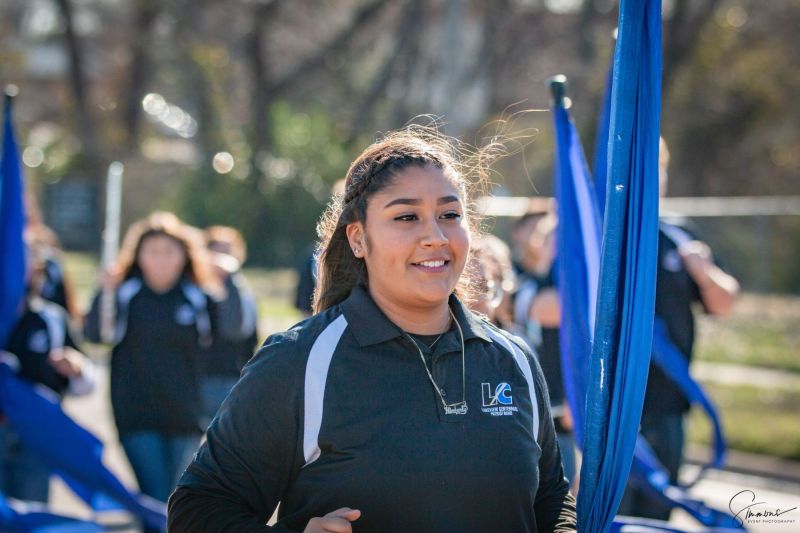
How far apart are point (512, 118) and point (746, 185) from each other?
84.5 ft

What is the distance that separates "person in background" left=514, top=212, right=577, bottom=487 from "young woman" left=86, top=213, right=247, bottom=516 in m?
1.77

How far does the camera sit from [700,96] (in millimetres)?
27656

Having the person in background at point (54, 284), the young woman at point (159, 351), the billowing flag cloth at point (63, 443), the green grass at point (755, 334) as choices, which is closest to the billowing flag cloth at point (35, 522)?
the billowing flag cloth at point (63, 443)

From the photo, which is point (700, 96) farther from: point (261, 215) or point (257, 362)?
point (257, 362)

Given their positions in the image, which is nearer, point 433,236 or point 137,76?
point 433,236

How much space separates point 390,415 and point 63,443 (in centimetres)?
383

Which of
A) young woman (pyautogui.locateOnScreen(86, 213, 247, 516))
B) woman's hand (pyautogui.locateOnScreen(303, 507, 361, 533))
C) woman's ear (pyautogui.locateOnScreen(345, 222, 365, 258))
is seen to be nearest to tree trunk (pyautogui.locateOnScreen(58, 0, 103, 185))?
young woman (pyautogui.locateOnScreen(86, 213, 247, 516))

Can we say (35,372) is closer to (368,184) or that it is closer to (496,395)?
(368,184)

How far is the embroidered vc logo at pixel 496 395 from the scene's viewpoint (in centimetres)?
275

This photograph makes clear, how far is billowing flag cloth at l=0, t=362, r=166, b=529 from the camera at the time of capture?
19.7 feet

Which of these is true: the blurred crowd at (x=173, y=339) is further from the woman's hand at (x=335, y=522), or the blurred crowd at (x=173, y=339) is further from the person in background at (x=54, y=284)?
the woman's hand at (x=335, y=522)

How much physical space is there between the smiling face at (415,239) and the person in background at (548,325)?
10.8 ft

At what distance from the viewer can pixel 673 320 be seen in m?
5.95

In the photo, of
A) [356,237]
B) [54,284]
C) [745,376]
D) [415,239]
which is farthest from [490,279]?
[745,376]
